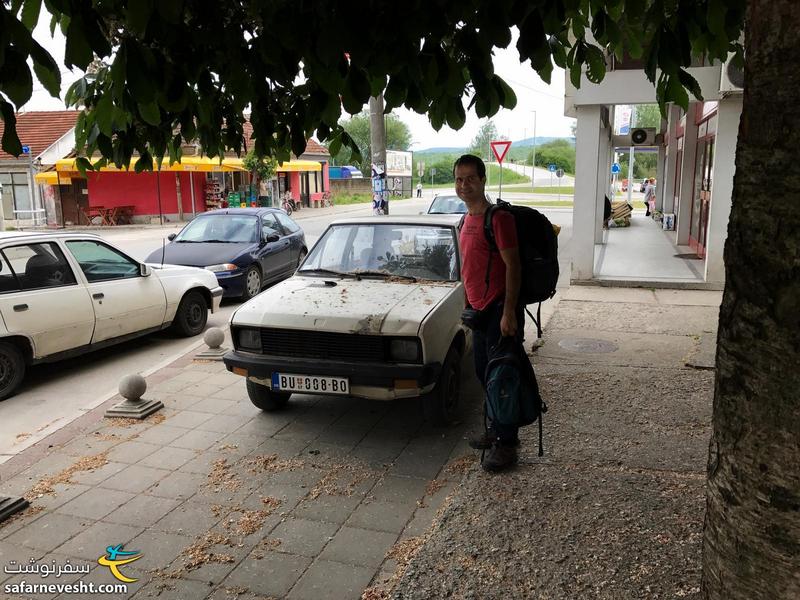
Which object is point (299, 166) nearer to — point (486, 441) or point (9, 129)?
point (486, 441)

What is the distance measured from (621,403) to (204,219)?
30.8ft

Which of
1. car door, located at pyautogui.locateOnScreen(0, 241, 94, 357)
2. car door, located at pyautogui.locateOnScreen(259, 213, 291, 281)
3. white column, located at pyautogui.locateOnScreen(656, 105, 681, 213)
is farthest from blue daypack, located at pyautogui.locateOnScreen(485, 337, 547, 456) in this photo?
white column, located at pyautogui.locateOnScreen(656, 105, 681, 213)

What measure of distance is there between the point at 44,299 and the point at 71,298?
0.32 metres

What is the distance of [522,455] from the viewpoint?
4.45m

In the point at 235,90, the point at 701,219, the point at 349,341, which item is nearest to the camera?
the point at 235,90

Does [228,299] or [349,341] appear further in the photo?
[228,299]

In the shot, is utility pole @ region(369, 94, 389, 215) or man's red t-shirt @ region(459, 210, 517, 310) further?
utility pole @ region(369, 94, 389, 215)

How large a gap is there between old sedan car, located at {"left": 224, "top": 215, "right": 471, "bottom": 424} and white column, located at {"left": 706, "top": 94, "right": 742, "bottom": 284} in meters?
6.57

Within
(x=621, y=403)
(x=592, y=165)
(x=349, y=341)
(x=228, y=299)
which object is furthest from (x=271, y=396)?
(x=592, y=165)

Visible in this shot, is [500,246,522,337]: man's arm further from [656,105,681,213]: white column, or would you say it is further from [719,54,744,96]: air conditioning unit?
[656,105,681,213]: white column

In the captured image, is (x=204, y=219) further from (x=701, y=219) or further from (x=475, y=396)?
(x=701, y=219)

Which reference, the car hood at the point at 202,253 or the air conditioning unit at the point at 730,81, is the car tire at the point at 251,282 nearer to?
the car hood at the point at 202,253

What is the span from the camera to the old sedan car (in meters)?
4.92

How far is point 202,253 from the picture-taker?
11.5m
